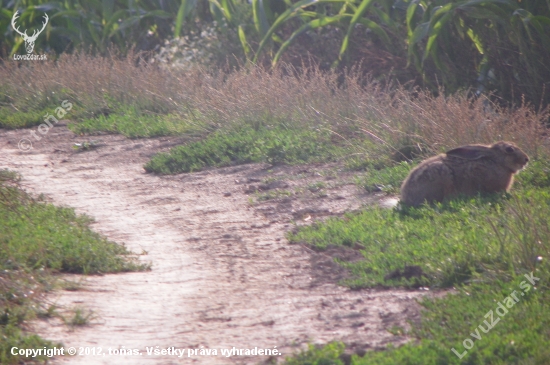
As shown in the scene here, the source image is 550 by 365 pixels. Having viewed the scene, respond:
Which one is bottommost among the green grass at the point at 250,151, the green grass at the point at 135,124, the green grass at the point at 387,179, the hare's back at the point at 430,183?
the green grass at the point at 135,124

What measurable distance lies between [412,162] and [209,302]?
13.3 ft

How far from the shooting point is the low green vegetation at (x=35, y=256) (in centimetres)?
467

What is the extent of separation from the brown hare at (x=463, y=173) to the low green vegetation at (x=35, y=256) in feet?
8.93

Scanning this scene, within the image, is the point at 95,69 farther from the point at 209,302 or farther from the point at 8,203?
the point at 209,302

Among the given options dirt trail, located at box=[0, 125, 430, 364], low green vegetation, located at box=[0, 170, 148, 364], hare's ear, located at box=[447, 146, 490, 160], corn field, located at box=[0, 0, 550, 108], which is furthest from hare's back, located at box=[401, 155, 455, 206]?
low green vegetation, located at box=[0, 170, 148, 364]

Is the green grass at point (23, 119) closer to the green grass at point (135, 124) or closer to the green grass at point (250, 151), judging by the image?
the green grass at point (135, 124)

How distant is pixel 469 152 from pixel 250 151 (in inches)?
140

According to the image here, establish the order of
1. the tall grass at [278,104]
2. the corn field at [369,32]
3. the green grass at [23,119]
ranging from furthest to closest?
the green grass at [23,119] → the corn field at [369,32] → the tall grass at [278,104]

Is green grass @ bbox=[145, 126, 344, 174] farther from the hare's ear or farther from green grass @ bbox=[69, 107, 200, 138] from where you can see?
the hare's ear

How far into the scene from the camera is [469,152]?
699 centimetres

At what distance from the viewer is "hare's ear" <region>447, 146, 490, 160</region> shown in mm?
6980

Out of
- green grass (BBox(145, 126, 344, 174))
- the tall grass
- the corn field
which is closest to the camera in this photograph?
the tall grass

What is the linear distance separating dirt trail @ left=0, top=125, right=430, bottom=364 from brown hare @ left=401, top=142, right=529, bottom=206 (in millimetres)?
878

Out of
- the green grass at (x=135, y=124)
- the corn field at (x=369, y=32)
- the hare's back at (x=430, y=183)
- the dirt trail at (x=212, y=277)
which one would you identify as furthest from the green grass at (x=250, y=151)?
the hare's back at (x=430, y=183)
